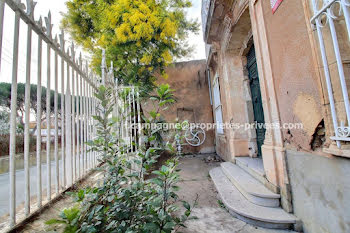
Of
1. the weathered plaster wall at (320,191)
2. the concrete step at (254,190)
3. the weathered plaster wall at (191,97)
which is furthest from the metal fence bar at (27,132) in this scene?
the weathered plaster wall at (191,97)

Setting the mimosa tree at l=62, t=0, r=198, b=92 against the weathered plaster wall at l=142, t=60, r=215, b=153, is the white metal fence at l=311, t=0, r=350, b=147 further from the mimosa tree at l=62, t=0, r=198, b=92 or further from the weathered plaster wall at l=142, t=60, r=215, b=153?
the weathered plaster wall at l=142, t=60, r=215, b=153

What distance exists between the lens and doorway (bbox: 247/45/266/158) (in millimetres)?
3083

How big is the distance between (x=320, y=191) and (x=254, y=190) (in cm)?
74

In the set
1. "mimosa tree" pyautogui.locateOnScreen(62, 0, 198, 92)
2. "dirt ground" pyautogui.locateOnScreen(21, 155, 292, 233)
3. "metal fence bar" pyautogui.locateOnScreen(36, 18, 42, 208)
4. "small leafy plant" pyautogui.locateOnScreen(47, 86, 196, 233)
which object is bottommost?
"dirt ground" pyautogui.locateOnScreen(21, 155, 292, 233)

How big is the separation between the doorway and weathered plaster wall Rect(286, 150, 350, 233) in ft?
4.82

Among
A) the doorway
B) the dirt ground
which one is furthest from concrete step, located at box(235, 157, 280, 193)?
the doorway

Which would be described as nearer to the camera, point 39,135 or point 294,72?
point 39,135

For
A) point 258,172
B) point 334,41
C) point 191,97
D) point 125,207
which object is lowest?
point 258,172

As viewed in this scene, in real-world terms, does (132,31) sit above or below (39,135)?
above

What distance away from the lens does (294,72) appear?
1601 mm

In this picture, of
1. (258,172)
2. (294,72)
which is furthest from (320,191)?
(294,72)

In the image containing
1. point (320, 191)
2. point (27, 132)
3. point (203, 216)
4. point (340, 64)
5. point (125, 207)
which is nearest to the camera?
point (125, 207)

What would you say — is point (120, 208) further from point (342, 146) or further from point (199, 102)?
point (199, 102)

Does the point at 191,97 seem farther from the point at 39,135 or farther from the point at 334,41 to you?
the point at 39,135
